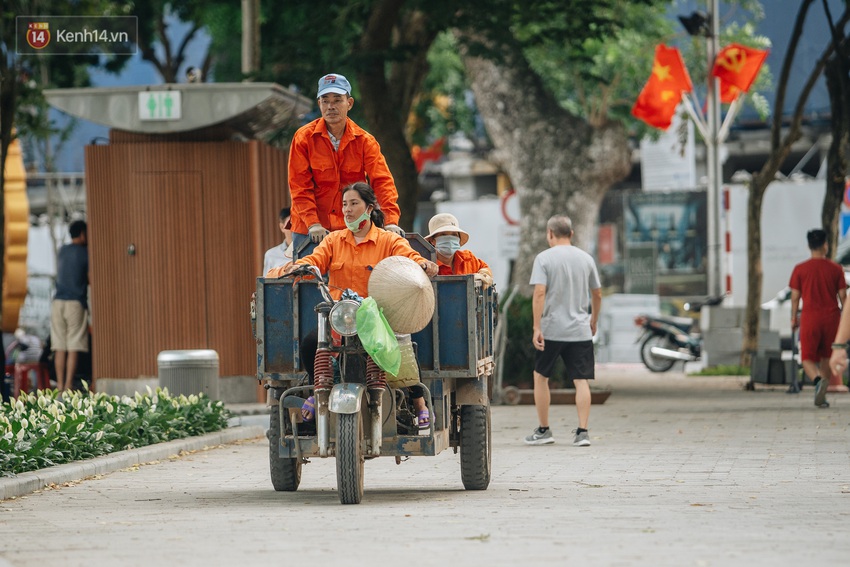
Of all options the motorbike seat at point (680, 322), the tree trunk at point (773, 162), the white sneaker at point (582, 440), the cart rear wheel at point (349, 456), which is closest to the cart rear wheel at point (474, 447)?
the cart rear wheel at point (349, 456)

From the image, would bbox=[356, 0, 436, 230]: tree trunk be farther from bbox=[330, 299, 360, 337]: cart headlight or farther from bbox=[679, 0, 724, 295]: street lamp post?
bbox=[330, 299, 360, 337]: cart headlight

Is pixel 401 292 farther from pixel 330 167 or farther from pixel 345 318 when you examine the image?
pixel 330 167

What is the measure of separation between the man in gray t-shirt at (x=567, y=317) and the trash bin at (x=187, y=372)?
11.0 ft

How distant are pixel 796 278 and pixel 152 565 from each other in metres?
12.4

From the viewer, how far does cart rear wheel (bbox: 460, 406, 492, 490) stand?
9.69 metres

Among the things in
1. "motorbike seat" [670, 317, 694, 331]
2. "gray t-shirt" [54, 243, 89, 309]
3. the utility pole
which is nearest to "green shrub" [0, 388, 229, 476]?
"gray t-shirt" [54, 243, 89, 309]

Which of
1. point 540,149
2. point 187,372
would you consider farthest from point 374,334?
point 540,149

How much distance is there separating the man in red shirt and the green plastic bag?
9.81 metres

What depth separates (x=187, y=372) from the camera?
14.9 meters

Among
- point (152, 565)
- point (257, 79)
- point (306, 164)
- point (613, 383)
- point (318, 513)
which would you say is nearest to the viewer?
point (152, 565)

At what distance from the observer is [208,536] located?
7641 mm

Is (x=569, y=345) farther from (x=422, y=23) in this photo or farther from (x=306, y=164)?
(x=422, y=23)

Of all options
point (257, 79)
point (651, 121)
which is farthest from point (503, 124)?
point (257, 79)

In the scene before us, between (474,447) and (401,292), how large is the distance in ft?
4.58
